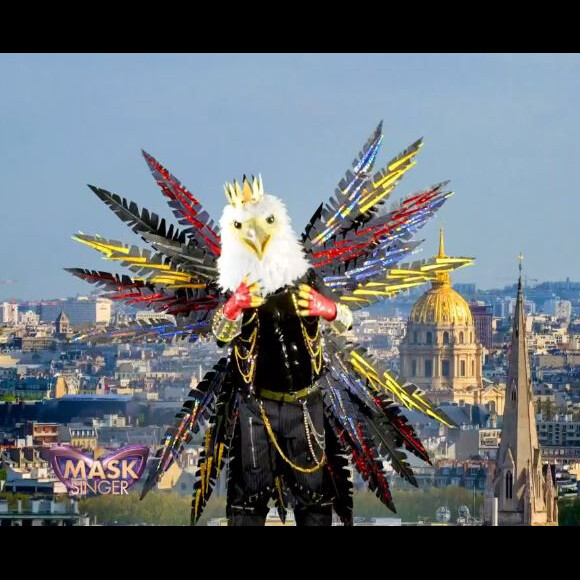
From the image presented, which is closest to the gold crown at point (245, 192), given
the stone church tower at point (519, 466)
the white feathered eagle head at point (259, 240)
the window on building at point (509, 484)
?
the white feathered eagle head at point (259, 240)

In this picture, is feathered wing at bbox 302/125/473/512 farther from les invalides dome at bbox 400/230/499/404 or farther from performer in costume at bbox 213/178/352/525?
les invalides dome at bbox 400/230/499/404

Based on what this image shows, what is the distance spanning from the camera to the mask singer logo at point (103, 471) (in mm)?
26453

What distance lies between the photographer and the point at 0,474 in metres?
33.6

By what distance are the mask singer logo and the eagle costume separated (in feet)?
53.5

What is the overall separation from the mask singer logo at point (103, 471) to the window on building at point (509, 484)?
6.39 m

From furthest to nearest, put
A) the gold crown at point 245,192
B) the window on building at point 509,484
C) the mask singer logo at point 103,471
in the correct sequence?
1. the window on building at point 509,484
2. the mask singer logo at point 103,471
3. the gold crown at point 245,192

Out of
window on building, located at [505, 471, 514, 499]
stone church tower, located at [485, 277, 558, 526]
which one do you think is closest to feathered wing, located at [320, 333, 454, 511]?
stone church tower, located at [485, 277, 558, 526]

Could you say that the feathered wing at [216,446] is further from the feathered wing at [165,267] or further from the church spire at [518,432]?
the church spire at [518,432]

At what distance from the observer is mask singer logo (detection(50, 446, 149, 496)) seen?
26453 millimetres

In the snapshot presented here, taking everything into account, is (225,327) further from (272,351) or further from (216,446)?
(216,446)
